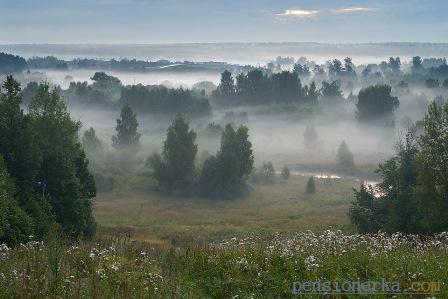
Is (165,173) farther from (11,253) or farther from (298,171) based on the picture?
(11,253)

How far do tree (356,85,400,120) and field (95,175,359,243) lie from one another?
67.0 m

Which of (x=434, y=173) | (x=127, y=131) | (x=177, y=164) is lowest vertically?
(x=177, y=164)

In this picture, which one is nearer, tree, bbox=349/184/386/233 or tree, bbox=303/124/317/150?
tree, bbox=349/184/386/233

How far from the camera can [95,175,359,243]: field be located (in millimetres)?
51906

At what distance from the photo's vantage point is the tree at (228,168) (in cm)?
8225

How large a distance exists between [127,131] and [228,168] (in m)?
38.1

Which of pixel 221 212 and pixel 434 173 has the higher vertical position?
pixel 434 173

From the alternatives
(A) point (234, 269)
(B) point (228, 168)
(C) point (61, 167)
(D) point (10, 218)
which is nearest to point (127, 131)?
(B) point (228, 168)

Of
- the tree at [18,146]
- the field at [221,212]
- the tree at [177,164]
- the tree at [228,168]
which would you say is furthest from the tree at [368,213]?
the tree at [177,164]

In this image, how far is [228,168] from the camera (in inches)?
3250

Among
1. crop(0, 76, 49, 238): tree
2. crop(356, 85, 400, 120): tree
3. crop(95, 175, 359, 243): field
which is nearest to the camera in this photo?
crop(0, 76, 49, 238): tree

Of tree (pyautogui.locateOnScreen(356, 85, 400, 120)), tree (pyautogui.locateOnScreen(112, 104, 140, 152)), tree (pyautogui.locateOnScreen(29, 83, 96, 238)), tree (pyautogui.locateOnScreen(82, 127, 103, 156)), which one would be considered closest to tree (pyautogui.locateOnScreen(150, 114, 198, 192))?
tree (pyautogui.locateOnScreen(82, 127, 103, 156))

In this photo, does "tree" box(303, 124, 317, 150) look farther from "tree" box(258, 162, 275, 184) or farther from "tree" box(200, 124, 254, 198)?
"tree" box(200, 124, 254, 198)

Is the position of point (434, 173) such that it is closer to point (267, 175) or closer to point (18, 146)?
point (18, 146)
